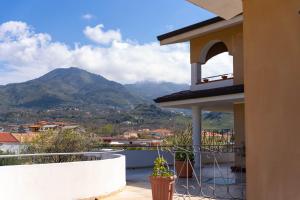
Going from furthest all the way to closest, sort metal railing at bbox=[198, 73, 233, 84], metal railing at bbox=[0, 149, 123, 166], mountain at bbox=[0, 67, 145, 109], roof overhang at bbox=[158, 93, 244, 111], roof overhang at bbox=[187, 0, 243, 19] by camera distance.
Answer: mountain at bbox=[0, 67, 145, 109] < metal railing at bbox=[198, 73, 233, 84] < roof overhang at bbox=[158, 93, 244, 111] < metal railing at bbox=[0, 149, 123, 166] < roof overhang at bbox=[187, 0, 243, 19]

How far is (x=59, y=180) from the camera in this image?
9.37 m

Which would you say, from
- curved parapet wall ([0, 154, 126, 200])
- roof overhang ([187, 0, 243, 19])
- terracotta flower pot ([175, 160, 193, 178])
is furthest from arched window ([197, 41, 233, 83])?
roof overhang ([187, 0, 243, 19])

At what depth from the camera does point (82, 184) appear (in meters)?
9.85

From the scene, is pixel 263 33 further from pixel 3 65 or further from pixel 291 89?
pixel 3 65

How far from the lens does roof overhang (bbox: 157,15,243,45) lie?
1558 cm

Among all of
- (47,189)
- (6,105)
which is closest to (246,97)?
(47,189)

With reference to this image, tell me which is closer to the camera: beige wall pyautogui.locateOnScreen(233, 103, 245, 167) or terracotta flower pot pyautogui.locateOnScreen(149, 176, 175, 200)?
terracotta flower pot pyautogui.locateOnScreen(149, 176, 175, 200)

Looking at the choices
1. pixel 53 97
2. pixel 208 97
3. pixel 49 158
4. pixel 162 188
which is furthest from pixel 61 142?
pixel 53 97

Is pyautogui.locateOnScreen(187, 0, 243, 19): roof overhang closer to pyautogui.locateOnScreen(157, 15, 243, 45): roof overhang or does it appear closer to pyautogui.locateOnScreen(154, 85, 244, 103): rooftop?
pyautogui.locateOnScreen(154, 85, 244, 103): rooftop

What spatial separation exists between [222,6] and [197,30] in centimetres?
1130

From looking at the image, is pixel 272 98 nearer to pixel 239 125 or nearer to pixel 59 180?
pixel 59 180

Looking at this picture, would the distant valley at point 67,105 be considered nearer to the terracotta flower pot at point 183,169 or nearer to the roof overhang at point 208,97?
the roof overhang at point 208,97

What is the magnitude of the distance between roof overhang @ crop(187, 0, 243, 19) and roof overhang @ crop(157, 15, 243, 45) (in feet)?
29.4

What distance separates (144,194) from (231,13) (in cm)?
624
